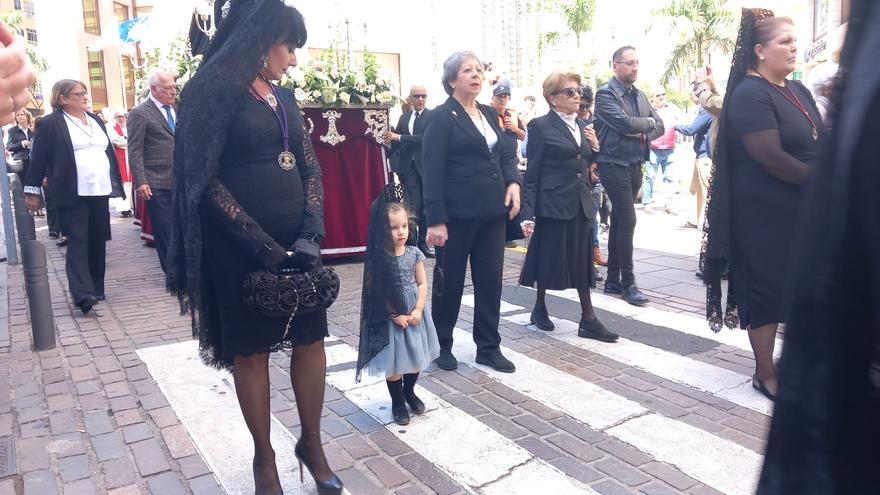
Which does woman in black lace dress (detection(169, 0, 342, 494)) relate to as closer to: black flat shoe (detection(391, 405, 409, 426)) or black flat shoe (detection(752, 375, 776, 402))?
black flat shoe (detection(391, 405, 409, 426))

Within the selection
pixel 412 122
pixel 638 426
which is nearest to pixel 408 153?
pixel 412 122

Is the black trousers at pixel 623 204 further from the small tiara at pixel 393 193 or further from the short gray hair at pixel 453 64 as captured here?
the small tiara at pixel 393 193

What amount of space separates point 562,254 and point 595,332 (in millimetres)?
622

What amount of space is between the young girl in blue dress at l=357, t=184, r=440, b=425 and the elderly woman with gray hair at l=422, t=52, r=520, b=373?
688 mm

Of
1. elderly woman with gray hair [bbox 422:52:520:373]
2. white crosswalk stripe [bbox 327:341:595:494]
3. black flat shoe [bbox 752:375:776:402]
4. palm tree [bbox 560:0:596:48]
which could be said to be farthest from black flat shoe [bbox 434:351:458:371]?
palm tree [bbox 560:0:596:48]

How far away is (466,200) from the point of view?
4.59 meters

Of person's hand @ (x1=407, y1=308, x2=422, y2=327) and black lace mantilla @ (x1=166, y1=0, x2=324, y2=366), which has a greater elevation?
black lace mantilla @ (x1=166, y1=0, x2=324, y2=366)

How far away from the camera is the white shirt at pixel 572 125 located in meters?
5.40

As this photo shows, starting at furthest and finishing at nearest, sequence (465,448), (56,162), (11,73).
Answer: (56,162)
(465,448)
(11,73)

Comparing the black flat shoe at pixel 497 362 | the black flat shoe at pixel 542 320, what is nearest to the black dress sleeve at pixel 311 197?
the black flat shoe at pixel 497 362

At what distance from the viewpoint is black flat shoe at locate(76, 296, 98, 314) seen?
6.48m

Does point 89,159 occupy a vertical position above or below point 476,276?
above

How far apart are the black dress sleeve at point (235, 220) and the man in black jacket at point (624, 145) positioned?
410cm

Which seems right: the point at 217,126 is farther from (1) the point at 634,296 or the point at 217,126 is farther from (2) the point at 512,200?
(1) the point at 634,296
